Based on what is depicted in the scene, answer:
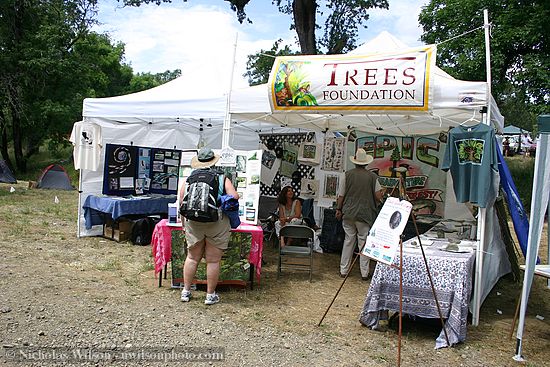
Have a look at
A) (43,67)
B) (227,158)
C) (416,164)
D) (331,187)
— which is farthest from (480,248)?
(43,67)

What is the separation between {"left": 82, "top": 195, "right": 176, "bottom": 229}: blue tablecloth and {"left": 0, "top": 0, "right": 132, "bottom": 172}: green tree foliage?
10036 mm

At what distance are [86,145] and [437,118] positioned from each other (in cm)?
493

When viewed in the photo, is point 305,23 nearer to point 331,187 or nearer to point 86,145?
point 331,187

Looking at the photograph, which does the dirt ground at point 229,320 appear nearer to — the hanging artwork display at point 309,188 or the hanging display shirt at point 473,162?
the hanging display shirt at point 473,162

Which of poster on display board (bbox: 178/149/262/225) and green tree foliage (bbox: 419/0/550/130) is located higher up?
green tree foliage (bbox: 419/0/550/130)

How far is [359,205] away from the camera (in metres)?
5.64

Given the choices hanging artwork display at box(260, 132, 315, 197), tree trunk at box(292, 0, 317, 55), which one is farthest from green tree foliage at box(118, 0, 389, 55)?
hanging artwork display at box(260, 132, 315, 197)

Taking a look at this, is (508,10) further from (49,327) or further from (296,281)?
(49,327)

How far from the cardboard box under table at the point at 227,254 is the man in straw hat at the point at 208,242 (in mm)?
318

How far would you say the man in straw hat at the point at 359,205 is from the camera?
5637 millimetres

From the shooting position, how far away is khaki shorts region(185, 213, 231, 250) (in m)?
4.35

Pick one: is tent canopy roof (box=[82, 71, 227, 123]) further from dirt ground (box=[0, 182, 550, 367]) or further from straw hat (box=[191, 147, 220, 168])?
dirt ground (box=[0, 182, 550, 367])

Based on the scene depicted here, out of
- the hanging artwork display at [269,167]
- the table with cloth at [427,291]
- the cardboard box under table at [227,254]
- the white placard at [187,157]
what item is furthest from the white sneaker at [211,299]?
the hanging artwork display at [269,167]

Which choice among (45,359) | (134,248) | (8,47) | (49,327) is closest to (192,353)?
(45,359)
